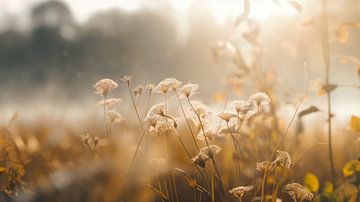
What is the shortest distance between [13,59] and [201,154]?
29840mm

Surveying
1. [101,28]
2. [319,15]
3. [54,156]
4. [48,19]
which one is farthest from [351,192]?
[48,19]

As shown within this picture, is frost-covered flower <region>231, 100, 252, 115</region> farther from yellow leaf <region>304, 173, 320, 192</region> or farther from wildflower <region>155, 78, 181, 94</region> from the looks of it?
yellow leaf <region>304, 173, 320, 192</region>

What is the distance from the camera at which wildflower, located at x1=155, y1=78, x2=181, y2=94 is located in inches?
63.2

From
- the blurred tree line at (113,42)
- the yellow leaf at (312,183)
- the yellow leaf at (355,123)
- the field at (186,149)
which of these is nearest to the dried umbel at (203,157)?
the field at (186,149)

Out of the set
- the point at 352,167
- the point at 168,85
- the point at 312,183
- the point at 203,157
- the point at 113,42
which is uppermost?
the point at 113,42

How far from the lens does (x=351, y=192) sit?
1.83 metres

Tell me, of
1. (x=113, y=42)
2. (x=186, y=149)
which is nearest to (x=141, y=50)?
(x=113, y=42)

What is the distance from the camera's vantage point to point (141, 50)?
68.9 feet

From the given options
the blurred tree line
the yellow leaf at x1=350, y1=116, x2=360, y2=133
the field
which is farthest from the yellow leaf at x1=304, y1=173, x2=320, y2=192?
the blurred tree line

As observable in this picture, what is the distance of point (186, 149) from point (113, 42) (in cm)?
1582

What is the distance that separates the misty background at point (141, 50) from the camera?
12.5 feet

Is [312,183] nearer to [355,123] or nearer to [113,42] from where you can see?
[355,123]

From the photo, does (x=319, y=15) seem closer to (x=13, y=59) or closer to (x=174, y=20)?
(x=174, y=20)

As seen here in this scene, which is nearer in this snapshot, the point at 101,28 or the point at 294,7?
the point at 294,7
